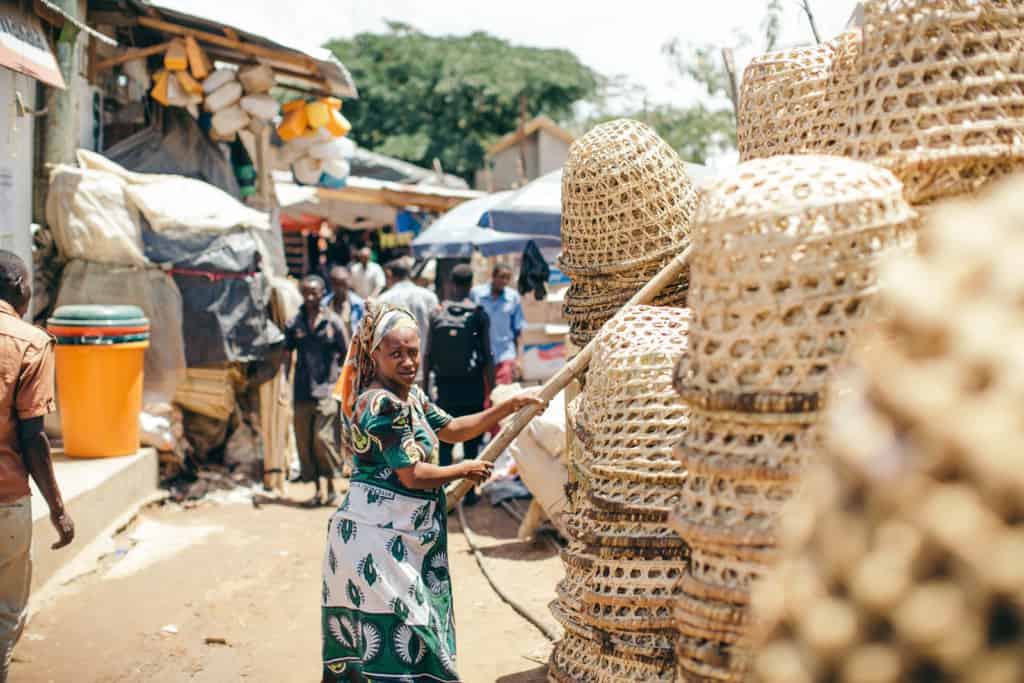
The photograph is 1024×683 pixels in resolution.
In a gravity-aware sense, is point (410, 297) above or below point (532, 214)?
below

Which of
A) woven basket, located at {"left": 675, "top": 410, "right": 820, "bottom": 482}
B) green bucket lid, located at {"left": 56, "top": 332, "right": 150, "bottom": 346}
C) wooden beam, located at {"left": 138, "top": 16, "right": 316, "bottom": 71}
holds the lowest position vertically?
green bucket lid, located at {"left": 56, "top": 332, "right": 150, "bottom": 346}

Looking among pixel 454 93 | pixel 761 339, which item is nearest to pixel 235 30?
A: pixel 761 339

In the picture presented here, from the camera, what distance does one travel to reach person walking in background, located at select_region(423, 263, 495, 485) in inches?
340

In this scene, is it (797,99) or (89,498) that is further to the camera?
(89,498)

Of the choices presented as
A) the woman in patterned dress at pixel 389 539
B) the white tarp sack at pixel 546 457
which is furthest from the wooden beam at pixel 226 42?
the woman in patterned dress at pixel 389 539

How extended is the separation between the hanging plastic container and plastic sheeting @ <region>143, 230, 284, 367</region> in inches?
29.8

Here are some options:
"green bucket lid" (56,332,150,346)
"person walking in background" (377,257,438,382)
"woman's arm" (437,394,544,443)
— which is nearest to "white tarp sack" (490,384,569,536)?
"woman's arm" (437,394,544,443)

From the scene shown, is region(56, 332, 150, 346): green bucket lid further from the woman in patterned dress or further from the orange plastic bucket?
the woman in patterned dress

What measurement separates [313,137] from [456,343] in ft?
10.8

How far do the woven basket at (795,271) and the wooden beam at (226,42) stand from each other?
7958 millimetres

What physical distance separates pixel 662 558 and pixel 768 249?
147 centimetres

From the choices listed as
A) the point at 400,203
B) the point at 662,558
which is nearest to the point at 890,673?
the point at 662,558

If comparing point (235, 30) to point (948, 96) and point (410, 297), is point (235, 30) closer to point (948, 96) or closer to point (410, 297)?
point (410, 297)

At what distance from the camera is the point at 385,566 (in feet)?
11.8
